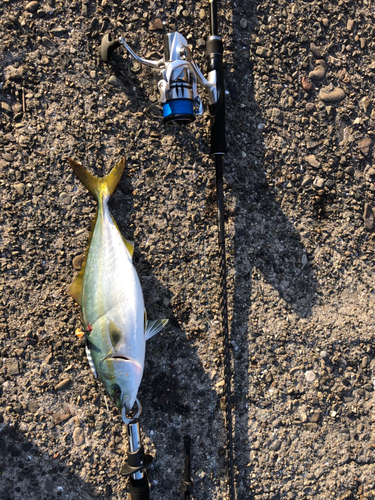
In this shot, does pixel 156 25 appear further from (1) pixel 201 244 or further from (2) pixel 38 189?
(1) pixel 201 244

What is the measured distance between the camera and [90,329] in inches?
73.0

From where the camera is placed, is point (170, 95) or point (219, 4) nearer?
point (170, 95)

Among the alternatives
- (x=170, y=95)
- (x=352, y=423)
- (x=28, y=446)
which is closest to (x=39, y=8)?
(x=170, y=95)

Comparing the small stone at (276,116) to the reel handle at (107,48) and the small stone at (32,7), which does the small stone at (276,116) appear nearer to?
the reel handle at (107,48)

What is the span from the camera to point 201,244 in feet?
6.99

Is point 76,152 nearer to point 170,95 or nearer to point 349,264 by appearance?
point 170,95

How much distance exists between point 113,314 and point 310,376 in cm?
125

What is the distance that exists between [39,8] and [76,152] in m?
0.85

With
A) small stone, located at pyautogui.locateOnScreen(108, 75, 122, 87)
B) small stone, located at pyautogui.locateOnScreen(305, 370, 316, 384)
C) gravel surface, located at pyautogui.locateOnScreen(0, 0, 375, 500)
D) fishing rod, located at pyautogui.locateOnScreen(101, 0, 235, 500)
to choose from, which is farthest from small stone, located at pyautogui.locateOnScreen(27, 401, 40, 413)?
small stone, located at pyautogui.locateOnScreen(108, 75, 122, 87)

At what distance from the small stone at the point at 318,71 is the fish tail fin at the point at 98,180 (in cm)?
129

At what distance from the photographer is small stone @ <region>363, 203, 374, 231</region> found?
222 centimetres

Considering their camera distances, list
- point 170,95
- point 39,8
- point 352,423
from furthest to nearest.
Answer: point 352,423
point 39,8
point 170,95

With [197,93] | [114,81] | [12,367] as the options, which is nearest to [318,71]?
[197,93]

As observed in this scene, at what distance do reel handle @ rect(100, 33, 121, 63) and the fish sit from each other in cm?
91
